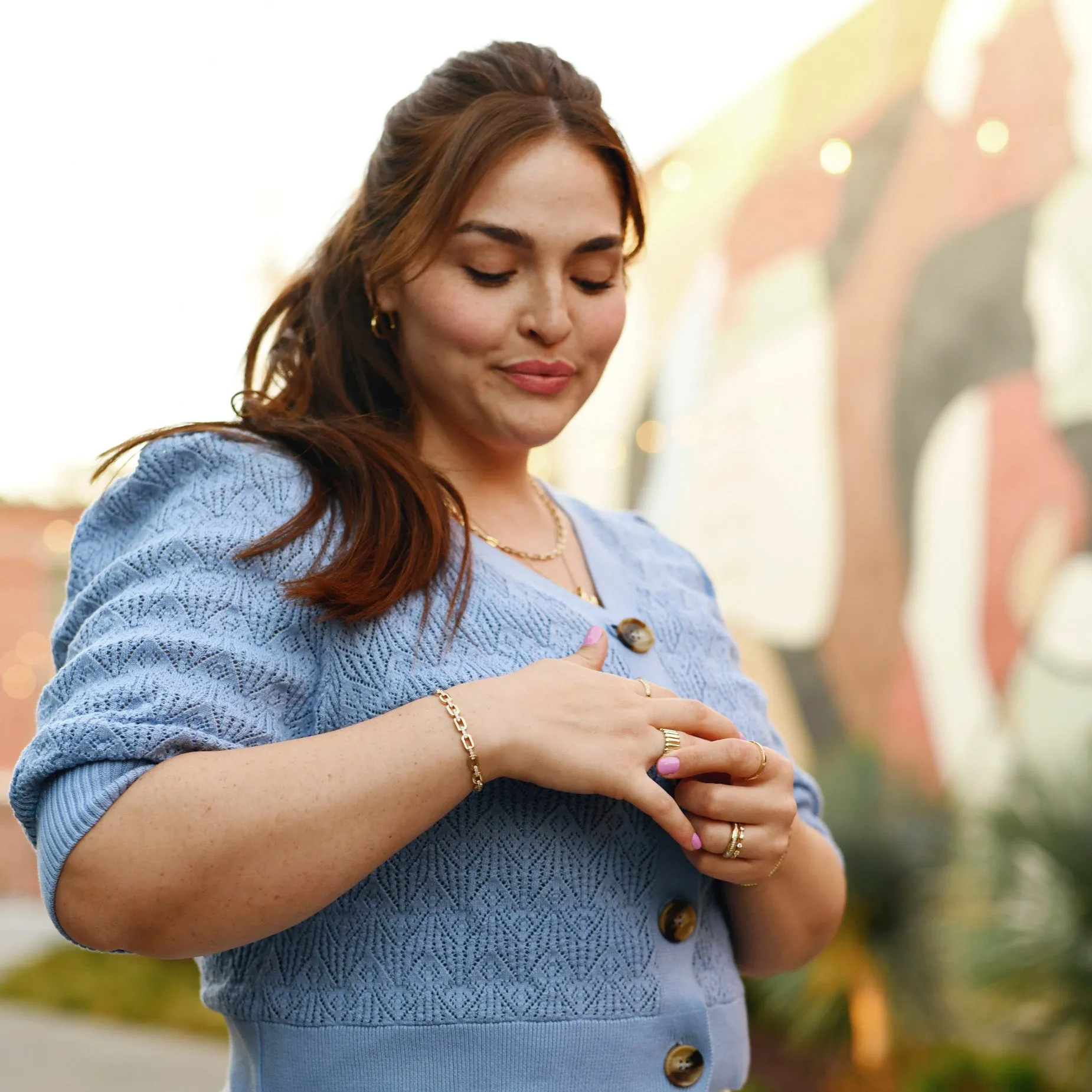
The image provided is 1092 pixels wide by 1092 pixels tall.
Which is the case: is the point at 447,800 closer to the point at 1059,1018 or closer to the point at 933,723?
the point at 1059,1018

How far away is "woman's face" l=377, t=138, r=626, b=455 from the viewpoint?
145cm

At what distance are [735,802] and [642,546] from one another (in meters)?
0.52

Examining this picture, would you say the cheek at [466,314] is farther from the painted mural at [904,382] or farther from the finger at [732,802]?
the painted mural at [904,382]

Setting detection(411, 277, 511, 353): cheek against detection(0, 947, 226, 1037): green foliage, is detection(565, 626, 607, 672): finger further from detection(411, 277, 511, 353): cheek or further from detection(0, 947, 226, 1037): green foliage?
detection(0, 947, 226, 1037): green foliage

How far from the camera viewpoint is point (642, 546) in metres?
1.75

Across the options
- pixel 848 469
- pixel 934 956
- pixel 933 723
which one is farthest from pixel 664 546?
pixel 848 469

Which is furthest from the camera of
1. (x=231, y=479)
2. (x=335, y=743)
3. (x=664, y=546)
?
(x=664, y=546)

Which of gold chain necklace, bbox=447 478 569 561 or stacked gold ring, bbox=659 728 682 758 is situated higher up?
gold chain necklace, bbox=447 478 569 561

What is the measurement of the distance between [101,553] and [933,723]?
3.47m

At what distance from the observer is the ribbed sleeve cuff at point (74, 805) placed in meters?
1.08

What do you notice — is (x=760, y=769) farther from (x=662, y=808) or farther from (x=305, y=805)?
(x=305, y=805)

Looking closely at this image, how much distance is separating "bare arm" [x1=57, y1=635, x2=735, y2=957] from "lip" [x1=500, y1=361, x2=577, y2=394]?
39 cm

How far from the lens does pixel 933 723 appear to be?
4.34 metres

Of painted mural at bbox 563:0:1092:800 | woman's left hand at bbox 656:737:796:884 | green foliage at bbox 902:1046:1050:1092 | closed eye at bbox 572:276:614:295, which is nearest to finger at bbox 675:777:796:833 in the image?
woman's left hand at bbox 656:737:796:884
